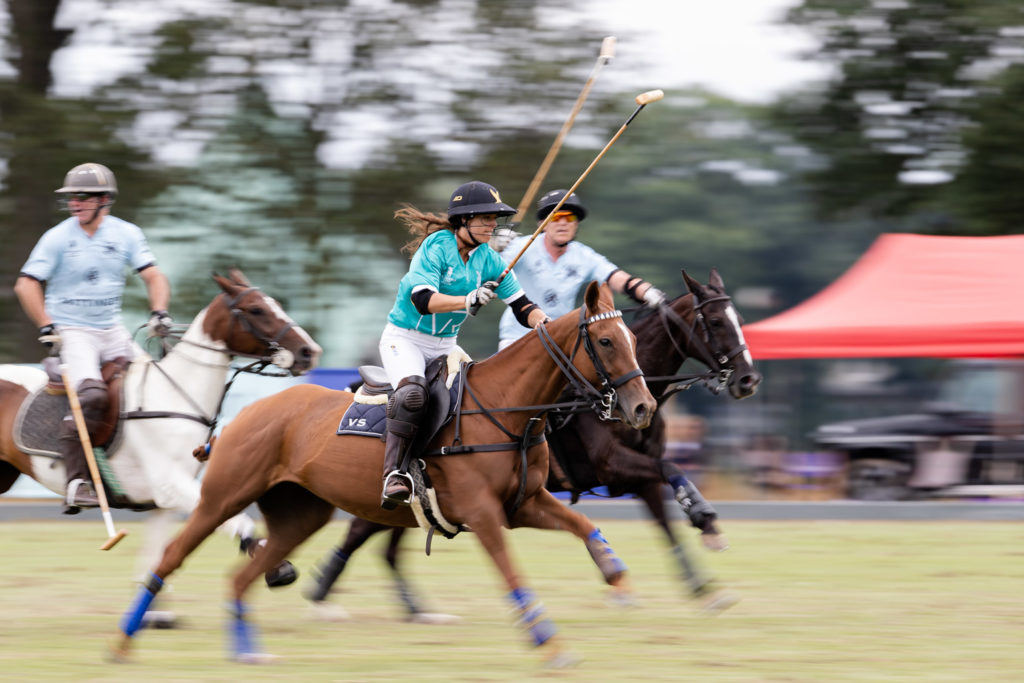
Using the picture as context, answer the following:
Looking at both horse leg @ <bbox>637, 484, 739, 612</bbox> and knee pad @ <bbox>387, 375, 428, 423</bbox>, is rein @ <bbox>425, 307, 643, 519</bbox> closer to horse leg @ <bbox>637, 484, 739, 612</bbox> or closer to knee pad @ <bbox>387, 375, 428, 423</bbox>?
knee pad @ <bbox>387, 375, 428, 423</bbox>

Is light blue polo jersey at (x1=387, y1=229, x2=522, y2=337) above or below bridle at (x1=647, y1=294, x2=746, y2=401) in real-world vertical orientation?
above

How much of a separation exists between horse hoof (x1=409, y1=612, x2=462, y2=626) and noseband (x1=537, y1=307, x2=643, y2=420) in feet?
6.67

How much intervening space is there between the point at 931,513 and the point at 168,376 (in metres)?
8.13

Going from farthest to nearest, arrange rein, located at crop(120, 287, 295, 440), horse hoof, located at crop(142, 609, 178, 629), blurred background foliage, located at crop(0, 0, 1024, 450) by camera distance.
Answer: blurred background foliage, located at crop(0, 0, 1024, 450)
rein, located at crop(120, 287, 295, 440)
horse hoof, located at crop(142, 609, 178, 629)

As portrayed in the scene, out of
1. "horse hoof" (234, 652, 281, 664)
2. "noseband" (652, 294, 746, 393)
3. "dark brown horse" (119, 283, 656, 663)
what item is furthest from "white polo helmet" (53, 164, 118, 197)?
"noseband" (652, 294, 746, 393)

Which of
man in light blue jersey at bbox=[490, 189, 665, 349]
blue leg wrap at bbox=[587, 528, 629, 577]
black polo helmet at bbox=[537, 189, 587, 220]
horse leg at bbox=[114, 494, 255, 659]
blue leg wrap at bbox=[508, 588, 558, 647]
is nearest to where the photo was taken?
blue leg wrap at bbox=[508, 588, 558, 647]

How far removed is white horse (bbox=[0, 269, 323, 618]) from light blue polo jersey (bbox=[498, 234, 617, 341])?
136 cm

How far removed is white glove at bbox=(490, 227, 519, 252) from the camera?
305 inches

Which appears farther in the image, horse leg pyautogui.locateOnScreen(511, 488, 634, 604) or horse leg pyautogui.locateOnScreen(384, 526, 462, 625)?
horse leg pyautogui.locateOnScreen(384, 526, 462, 625)

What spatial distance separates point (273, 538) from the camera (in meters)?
6.86

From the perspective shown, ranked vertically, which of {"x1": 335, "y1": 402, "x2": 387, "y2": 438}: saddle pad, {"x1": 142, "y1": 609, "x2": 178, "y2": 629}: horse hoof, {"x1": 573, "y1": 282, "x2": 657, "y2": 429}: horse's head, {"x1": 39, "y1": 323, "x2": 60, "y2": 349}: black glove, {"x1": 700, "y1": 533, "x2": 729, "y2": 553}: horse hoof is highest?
{"x1": 573, "y1": 282, "x2": 657, "y2": 429}: horse's head

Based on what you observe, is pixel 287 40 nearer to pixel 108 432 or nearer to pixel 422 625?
pixel 108 432

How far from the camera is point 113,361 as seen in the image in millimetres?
8258

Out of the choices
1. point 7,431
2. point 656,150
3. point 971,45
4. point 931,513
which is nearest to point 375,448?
point 7,431
